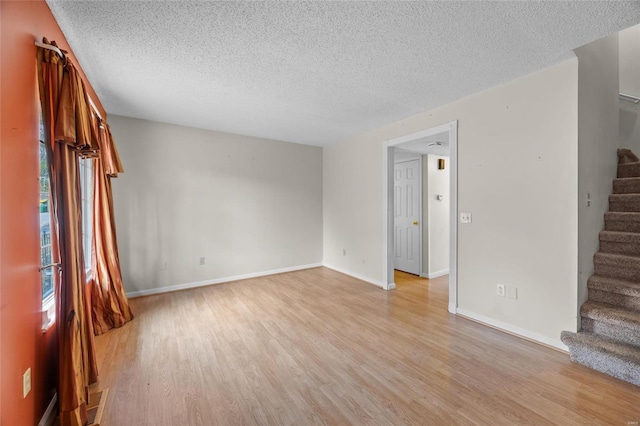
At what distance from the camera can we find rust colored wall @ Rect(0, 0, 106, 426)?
1.20 metres

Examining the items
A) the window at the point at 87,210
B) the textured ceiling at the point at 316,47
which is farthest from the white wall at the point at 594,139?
the window at the point at 87,210

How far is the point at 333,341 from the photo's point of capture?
101 inches

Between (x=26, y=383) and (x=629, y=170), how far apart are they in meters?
5.35

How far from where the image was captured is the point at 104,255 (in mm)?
2859

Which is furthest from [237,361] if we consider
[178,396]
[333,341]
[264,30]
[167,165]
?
[167,165]

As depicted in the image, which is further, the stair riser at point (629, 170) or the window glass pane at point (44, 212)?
the stair riser at point (629, 170)

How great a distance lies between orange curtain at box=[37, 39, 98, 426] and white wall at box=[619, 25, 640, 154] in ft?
19.8

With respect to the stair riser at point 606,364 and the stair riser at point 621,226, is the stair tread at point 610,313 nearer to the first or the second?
the stair riser at point 606,364

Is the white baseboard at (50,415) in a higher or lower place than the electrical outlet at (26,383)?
lower

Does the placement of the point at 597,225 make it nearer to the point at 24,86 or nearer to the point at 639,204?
the point at 639,204

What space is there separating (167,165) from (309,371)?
350cm

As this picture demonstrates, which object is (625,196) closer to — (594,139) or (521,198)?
(594,139)

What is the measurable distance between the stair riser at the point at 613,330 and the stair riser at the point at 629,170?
1.84 m

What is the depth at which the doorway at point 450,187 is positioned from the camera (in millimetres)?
3121
